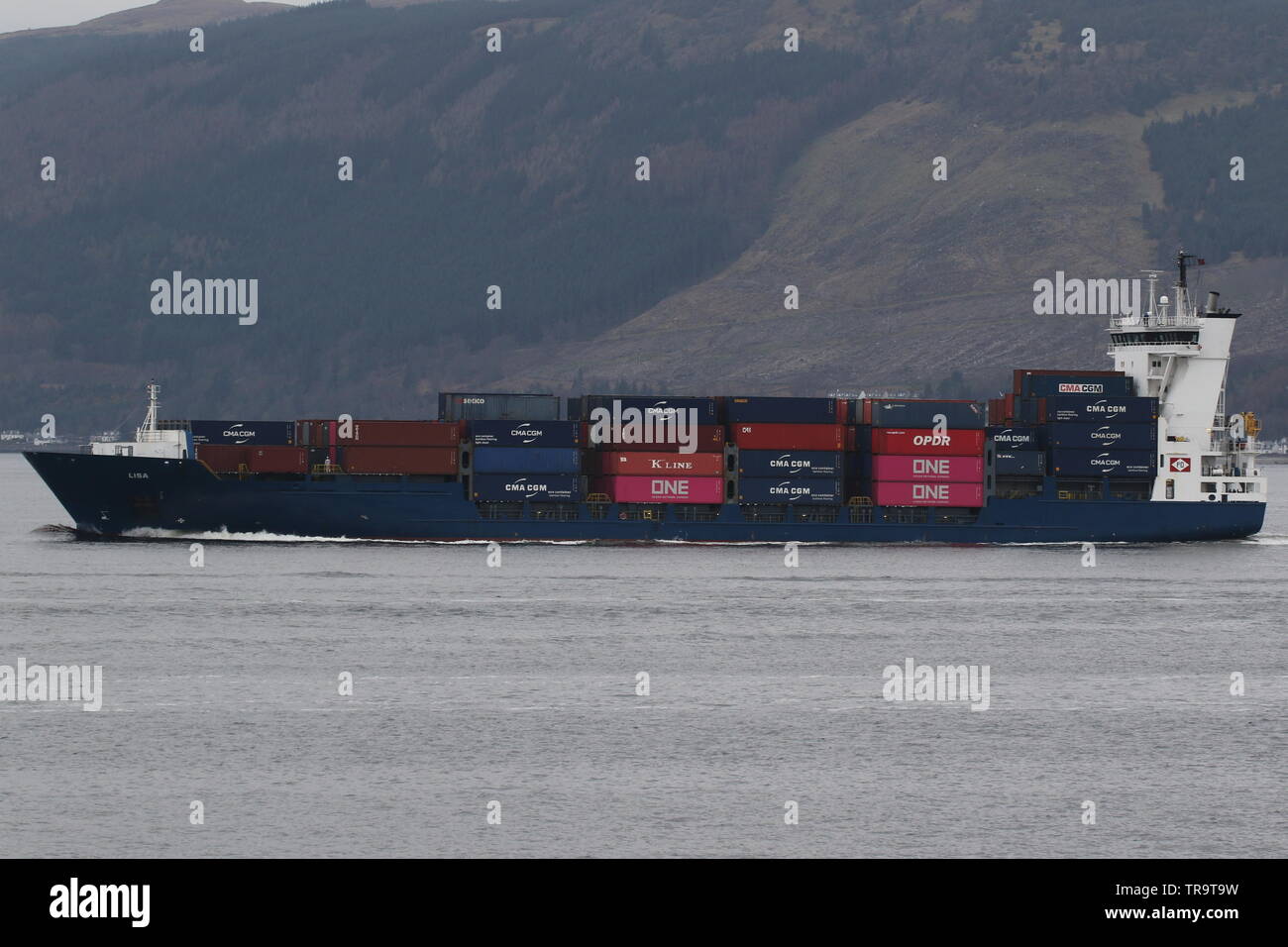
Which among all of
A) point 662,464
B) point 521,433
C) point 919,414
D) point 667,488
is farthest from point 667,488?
point 919,414

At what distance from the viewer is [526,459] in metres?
84.2

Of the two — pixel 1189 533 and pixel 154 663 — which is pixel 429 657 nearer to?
pixel 154 663

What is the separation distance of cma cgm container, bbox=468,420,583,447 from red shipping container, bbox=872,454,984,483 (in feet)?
46.3

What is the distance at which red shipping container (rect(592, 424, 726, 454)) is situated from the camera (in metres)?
84.9

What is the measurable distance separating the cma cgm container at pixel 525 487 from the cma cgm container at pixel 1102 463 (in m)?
22.2

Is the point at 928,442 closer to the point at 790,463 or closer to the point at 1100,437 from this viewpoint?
the point at 790,463

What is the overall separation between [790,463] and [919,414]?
685 centimetres

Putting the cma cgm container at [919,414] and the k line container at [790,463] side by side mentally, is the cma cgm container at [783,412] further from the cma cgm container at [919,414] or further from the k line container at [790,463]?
the cma cgm container at [919,414]

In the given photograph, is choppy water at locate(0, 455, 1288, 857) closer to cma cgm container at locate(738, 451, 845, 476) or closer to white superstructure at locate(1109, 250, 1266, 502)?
cma cgm container at locate(738, 451, 845, 476)

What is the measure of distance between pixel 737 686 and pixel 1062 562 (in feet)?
131

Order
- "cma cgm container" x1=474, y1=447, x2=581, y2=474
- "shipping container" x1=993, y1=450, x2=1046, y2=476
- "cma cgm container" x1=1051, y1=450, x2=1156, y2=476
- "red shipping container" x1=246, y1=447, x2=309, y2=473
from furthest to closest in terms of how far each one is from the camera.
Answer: "cma cgm container" x1=1051, y1=450, x2=1156, y2=476, "shipping container" x1=993, y1=450, x2=1046, y2=476, "cma cgm container" x1=474, y1=447, x2=581, y2=474, "red shipping container" x1=246, y1=447, x2=309, y2=473

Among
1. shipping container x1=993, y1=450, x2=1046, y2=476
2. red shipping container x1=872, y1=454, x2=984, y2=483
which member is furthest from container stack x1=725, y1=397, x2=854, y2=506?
shipping container x1=993, y1=450, x2=1046, y2=476

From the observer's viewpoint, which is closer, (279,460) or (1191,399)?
(279,460)
